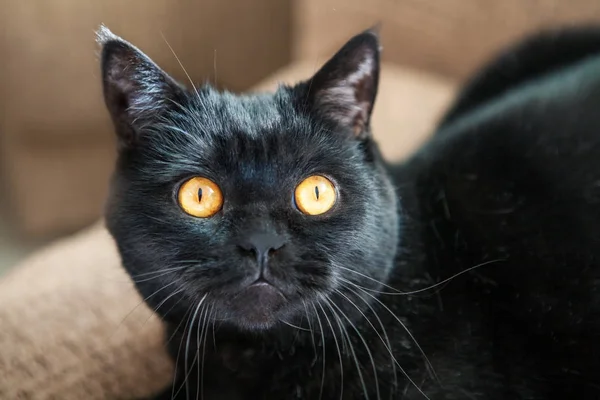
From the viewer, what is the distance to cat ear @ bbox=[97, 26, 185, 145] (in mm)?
694

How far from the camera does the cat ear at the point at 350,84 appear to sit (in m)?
0.72

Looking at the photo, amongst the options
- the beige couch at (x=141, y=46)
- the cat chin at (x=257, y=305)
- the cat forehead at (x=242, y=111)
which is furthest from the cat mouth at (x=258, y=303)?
the beige couch at (x=141, y=46)

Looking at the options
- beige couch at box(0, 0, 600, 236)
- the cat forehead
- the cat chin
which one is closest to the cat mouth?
the cat chin

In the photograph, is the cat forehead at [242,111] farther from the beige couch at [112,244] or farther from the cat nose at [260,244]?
the beige couch at [112,244]

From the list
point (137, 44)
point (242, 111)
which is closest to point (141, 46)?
point (137, 44)

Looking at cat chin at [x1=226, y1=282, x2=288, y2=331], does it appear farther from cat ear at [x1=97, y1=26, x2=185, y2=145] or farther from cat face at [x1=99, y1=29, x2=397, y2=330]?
cat ear at [x1=97, y1=26, x2=185, y2=145]

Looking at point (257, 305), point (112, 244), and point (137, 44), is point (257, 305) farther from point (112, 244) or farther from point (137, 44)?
point (137, 44)

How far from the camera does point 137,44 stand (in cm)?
151

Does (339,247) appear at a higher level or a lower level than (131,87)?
lower

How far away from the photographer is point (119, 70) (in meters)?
0.72

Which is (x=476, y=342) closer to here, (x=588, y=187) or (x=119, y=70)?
(x=588, y=187)

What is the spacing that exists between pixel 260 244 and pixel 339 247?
4.2 inches

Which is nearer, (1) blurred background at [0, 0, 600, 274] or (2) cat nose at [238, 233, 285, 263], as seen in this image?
(2) cat nose at [238, 233, 285, 263]

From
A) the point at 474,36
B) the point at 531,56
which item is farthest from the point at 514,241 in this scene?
the point at 474,36
